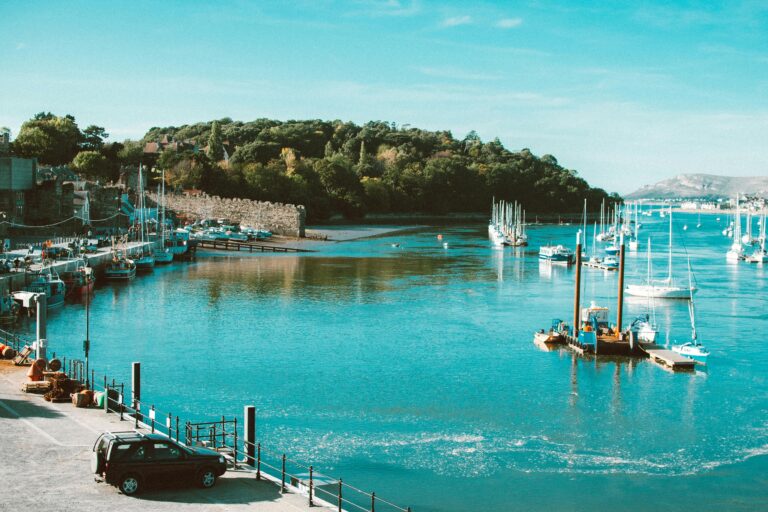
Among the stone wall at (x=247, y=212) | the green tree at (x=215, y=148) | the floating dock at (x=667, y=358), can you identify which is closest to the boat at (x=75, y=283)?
the floating dock at (x=667, y=358)

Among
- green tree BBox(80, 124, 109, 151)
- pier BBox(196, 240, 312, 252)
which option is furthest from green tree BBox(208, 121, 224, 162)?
pier BBox(196, 240, 312, 252)

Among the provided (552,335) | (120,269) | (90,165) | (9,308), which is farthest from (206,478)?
(90,165)

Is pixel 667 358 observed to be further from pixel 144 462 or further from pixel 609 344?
pixel 144 462

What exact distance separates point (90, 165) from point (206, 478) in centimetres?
11329

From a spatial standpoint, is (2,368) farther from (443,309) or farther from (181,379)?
(443,309)

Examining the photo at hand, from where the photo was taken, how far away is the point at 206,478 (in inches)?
725

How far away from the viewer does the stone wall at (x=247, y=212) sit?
127000mm

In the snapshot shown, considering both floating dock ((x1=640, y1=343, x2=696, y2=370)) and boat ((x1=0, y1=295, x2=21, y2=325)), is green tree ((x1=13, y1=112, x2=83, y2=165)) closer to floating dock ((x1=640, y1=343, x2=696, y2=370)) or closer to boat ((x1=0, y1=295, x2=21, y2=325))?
boat ((x1=0, y1=295, x2=21, y2=325))

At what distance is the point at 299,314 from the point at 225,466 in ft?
122

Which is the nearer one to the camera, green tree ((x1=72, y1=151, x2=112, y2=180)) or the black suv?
the black suv

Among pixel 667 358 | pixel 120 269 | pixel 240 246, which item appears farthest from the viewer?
pixel 240 246

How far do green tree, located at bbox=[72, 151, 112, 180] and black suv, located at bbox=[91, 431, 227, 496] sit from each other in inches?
4340

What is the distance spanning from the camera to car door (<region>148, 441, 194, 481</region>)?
1803cm

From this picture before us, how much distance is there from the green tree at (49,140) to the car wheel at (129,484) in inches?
4432
